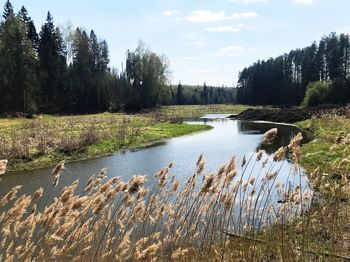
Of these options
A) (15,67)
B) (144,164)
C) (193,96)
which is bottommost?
(144,164)

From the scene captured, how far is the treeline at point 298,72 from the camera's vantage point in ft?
341

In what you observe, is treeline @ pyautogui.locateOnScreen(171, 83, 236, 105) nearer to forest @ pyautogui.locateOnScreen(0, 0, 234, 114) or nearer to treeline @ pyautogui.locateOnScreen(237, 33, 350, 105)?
treeline @ pyautogui.locateOnScreen(237, 33, 350, 105)

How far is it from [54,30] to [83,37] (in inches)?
322

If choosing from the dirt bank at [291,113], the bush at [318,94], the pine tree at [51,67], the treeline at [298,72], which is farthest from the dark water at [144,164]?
the treeline at [298,72]

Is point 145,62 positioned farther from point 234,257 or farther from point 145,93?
point 234,257

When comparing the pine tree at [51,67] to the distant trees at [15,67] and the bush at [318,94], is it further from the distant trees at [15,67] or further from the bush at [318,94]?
the bush at [318,94]

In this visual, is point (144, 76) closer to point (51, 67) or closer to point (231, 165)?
point (51, 67)

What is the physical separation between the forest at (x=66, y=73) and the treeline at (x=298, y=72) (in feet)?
107

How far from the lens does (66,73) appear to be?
78875 mm

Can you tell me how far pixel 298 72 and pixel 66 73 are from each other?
2707 inches

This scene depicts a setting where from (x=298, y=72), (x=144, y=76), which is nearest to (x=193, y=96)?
(x=298, y=72)

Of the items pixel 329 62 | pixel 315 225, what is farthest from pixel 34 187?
pixel 329 62

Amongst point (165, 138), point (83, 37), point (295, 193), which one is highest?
point (83, 37)

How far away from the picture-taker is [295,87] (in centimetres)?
11069
